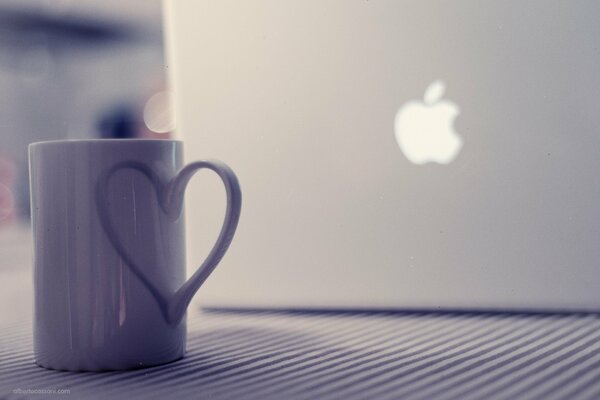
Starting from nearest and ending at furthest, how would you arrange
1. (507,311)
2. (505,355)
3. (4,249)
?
(505,355)
(507,311)
(4,249)

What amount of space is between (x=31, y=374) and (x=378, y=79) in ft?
1.24

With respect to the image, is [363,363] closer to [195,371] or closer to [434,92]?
[195,371]

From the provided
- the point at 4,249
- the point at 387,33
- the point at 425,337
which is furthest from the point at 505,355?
the point at 4,249

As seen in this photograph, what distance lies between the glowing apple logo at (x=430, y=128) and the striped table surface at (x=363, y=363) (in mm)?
147

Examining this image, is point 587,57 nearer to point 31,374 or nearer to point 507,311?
point 507,311

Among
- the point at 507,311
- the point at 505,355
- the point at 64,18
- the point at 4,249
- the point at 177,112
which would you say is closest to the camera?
the point at 505,355

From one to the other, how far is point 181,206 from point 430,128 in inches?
9.3

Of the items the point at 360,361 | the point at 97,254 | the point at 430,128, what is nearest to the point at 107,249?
the point at 97,254

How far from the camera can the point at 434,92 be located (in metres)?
0.63

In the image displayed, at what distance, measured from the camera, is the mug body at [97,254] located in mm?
491

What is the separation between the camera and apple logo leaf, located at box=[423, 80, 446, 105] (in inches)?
24.9

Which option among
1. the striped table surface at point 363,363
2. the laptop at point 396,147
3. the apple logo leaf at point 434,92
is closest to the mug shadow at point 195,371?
the striped table surface at point 363,363

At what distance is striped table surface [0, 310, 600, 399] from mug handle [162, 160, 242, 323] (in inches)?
1.8

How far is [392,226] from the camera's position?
0.66 meters
